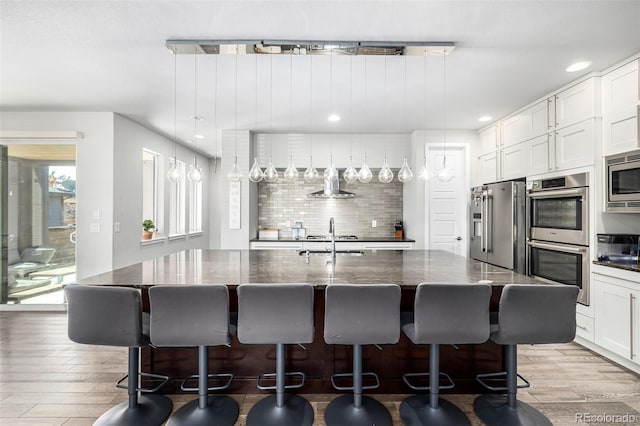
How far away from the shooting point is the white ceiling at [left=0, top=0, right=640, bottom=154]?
83.0 inches

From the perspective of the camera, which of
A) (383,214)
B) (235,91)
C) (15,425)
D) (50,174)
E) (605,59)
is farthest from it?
(383,214)

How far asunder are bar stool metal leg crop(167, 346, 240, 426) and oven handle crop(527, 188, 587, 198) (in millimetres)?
3548

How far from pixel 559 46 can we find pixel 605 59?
2.03 feet

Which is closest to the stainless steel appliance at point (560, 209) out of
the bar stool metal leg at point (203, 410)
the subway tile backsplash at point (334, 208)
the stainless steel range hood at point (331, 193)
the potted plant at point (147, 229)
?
the subway tile backsplash at point (334, 208)

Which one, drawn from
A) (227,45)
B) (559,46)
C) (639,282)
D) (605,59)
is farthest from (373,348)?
(605,59)

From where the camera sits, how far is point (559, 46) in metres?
2.54

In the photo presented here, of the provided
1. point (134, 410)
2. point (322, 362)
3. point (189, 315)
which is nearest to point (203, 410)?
point (134, 410)

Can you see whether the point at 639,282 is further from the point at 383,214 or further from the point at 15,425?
the point at 15,425

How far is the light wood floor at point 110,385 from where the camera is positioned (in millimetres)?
2174

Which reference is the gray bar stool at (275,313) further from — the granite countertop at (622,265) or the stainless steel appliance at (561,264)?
the stainless steel appliance at (561,264)

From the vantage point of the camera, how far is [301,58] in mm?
2770

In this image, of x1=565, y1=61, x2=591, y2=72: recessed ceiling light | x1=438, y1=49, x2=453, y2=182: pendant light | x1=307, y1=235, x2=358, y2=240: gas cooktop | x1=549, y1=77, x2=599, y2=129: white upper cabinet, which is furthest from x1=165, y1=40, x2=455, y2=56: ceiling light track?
x1=307, y1=235, x2=358, y2=240: gas cooktop

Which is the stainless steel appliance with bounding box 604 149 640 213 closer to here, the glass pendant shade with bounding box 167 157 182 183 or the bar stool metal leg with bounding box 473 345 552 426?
the bar stool metal leg with bounding box 473 345 552 426

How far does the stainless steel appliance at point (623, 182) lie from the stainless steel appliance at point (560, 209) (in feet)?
0.63
